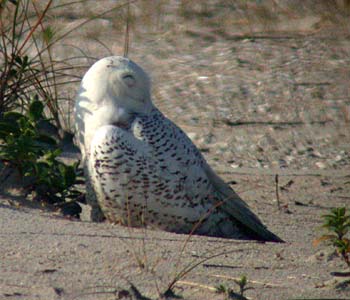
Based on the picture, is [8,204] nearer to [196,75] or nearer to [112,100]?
[112,100]

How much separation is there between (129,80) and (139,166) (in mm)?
490

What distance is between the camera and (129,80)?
15.2ft

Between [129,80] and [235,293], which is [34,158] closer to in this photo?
[129,80]

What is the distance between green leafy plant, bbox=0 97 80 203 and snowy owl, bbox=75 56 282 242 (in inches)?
6.6

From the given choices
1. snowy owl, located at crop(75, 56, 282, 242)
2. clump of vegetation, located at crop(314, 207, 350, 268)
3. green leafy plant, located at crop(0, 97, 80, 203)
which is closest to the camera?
clump of vegetation, located at crop(314, 207, 350, 268)

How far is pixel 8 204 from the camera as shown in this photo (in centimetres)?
448

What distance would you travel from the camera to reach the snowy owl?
14.6 feet

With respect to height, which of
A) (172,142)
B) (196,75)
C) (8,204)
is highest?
(172,142)

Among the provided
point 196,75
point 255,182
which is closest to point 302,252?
point 255,182

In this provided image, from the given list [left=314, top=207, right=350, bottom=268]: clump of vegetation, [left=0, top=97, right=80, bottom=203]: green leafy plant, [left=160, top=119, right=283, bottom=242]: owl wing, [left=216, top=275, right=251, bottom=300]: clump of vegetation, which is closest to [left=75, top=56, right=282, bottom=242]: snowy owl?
[left=160, top=119, right=283, bottom=242]: owl wing

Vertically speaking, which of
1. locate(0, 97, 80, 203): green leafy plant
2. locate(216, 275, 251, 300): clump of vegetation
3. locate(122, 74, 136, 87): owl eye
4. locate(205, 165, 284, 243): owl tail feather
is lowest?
locate(205, 165, 284, 243): owl tail feather

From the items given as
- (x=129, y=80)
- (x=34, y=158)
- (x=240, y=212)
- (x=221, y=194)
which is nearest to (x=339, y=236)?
(x=240, y=212)

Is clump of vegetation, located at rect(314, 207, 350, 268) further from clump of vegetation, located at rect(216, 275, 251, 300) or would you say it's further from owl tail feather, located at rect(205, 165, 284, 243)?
owl tail feather, located at rect(205, 165, 284, 243)

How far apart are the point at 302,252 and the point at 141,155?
932mm
